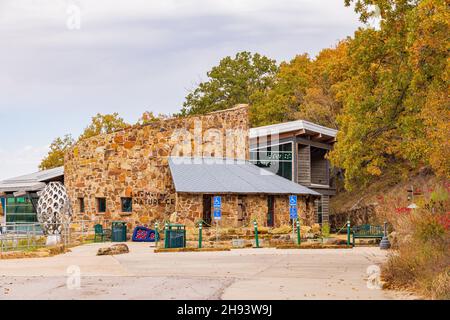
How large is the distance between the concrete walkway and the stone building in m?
10.0

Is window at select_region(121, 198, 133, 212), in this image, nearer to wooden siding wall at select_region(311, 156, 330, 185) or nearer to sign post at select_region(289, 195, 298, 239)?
sign post at select_region(289, 195, 298, 239)

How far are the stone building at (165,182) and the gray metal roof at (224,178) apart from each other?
45mm

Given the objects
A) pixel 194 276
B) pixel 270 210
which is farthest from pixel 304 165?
pixel 194 276

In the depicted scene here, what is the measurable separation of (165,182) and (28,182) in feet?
33.0

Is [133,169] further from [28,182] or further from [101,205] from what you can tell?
[28,182]

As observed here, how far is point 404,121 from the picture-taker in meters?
→ 23.2

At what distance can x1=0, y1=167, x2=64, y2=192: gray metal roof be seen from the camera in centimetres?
3959

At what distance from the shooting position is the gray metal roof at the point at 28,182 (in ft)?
130

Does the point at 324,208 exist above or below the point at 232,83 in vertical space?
below

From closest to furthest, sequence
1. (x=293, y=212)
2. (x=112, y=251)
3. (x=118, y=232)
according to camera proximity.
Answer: (x=112, y=251) → (x=293, y=212) → (x=118, y=232)

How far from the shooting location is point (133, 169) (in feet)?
115

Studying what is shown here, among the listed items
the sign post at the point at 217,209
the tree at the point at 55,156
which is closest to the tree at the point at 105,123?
the tree at the point at 55,156
